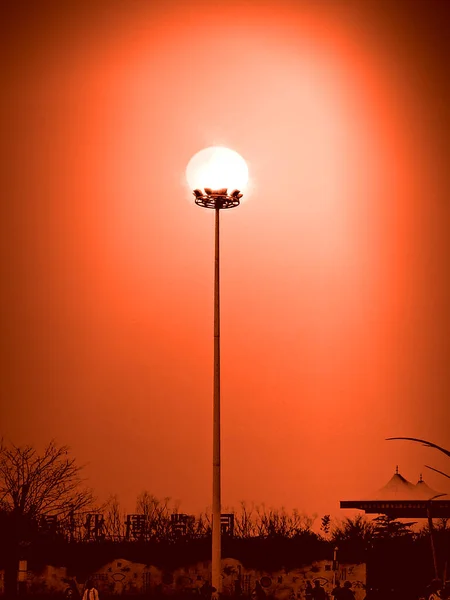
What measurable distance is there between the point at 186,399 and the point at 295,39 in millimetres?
2697

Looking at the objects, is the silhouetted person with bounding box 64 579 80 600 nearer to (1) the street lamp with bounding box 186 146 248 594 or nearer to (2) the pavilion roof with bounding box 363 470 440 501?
(1) the street lamp with bounding box 186 146 248 594

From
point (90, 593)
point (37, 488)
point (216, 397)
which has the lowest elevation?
point (90, 593)

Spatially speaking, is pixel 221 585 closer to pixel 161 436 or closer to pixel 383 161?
pixel 161 436

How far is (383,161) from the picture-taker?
6074 millimetres

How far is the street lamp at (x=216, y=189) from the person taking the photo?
5383mm

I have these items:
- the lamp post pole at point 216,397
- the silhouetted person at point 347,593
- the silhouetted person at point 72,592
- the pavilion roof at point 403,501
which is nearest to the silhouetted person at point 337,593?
the silhouetted person at point 347,593

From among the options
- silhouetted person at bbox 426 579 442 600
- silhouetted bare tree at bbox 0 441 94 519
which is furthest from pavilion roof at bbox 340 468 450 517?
silhouetted bare tree at bbox 0 441 94 519

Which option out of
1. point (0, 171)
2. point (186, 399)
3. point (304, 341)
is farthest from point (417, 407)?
point (0, 171)

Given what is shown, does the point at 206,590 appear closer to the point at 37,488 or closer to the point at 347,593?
the point at 347,593

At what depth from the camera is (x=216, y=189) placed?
5453 millimetres

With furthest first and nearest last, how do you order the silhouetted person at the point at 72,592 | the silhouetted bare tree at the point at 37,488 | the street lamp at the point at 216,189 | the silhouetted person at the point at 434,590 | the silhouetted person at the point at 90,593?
the silhouetted bare tree at the point at 37,488 < the silhouetted person at the point at 72,592 < the silhouetted person at the point at 90,593 < the street lamp at the point at 216,189 < the silhouetted person at the point at 434,590

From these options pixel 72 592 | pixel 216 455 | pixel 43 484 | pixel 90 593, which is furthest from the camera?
pixel 43 484

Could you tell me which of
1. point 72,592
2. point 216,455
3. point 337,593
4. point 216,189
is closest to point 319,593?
point 337,593

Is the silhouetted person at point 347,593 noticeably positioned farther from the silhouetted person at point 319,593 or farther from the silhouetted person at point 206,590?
the silhouetted person at point 206,590
